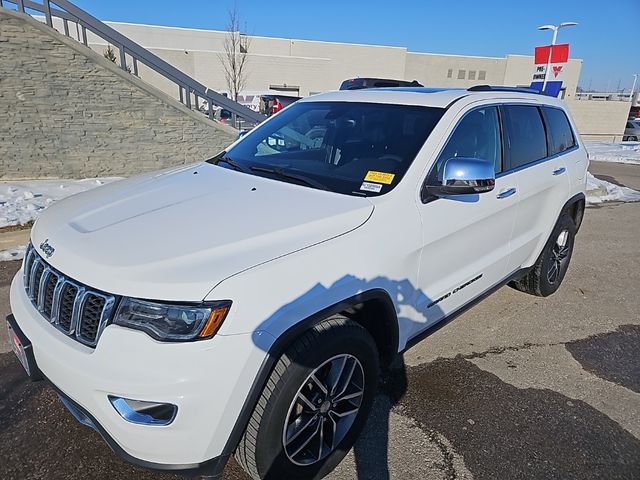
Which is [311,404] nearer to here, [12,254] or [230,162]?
[230,162]

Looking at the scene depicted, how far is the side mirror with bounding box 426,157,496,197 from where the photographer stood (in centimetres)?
239

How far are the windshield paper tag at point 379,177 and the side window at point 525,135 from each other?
1.38 metres

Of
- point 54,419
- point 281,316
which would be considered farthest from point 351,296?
point 54,419

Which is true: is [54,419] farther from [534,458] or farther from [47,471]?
[534,458]

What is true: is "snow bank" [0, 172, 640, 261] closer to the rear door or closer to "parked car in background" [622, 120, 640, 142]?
the rear door

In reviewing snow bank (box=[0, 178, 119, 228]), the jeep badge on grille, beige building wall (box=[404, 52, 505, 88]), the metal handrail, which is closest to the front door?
the jeep badge on grille

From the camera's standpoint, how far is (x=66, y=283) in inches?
73.7

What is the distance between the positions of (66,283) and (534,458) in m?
2.50

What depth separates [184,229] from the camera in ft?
6.62

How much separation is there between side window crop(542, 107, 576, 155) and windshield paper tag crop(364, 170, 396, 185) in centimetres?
225

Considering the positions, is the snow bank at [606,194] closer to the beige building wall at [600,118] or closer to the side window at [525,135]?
the side window at [525,135]

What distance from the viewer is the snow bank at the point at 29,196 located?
5.91m

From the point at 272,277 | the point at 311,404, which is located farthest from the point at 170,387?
the point at 311,404

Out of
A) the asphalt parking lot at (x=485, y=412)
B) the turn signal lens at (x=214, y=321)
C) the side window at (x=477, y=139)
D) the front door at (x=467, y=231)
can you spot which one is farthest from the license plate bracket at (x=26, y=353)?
the side window at (x=477, y=139)
